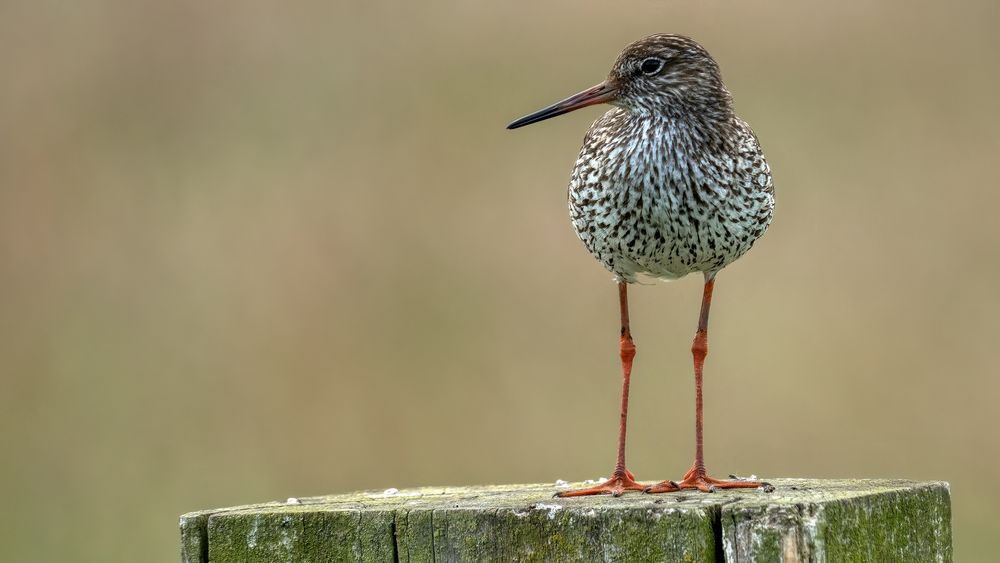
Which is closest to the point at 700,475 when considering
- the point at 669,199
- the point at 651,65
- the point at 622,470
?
the point at 622,470

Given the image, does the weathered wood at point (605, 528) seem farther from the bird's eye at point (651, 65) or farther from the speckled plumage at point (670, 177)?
the bird's eye at point (651, 65)

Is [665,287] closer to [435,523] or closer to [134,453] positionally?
[134,453]

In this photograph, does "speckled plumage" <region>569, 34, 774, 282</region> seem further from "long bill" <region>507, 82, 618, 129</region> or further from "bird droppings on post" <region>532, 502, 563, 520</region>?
"bird droppings on post" <region>532, 502, 563, 520</region>

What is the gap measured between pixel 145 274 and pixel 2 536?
268cm

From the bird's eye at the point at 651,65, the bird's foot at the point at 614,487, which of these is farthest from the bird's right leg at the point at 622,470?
the bird's eye at the point at 651,65

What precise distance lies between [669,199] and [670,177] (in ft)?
0.35

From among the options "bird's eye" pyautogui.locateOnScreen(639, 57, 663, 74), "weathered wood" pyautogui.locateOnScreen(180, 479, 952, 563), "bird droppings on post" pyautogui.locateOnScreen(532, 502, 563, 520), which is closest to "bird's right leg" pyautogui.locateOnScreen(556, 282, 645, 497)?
"weathered wood" pyautogui.locateOnScreen(180, 479, 952, 563)

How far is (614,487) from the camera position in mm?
5953

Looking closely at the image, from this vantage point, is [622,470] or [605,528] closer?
[605,528]

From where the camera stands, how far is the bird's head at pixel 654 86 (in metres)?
6.82

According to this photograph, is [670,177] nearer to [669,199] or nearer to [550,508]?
[669,199]

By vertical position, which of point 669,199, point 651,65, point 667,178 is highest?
point 651,65

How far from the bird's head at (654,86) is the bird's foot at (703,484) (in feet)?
5.87

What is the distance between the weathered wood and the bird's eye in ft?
7.84
